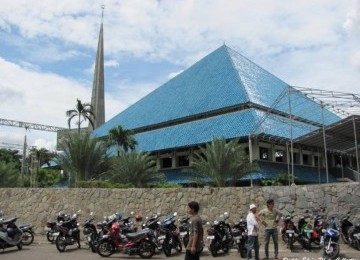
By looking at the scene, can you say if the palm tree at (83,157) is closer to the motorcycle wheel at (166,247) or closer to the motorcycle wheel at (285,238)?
the motorcycle wheel at (166,247)

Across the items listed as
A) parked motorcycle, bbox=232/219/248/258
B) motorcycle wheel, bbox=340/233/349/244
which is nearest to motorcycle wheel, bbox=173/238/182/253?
parked motorcycle, bbox=232/219/248/258

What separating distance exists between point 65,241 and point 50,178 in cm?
3843

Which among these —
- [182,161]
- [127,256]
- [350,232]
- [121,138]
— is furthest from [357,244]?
[121,138]

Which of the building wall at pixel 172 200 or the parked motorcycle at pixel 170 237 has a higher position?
the building wall at pixel 172 200

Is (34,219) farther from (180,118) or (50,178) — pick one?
(50,178)

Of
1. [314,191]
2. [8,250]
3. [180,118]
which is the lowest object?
[8,250]

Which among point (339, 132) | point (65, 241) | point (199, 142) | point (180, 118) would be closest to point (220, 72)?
point (180, 118)

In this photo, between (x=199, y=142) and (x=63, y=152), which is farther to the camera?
(x=199, y=142)

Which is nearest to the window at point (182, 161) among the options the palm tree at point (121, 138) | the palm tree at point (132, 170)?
the palm tree at point (121, 138)

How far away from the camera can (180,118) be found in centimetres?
3847

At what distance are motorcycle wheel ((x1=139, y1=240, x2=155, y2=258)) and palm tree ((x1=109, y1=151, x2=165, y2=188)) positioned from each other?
607 inches

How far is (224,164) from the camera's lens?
76.4 ft

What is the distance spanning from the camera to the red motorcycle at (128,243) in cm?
1239

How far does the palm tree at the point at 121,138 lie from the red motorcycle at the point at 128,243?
24871 mm
